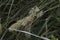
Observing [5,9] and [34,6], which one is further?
[5,9]

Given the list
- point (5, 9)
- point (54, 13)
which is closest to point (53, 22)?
point (54, 13)

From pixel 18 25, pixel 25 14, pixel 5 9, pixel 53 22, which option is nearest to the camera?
pixel 18 25

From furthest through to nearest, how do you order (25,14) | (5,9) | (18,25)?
(5,9) < (25,14) < (18,25)

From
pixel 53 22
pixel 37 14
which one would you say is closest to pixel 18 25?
pixel 37 14

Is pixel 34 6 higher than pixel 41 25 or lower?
higher

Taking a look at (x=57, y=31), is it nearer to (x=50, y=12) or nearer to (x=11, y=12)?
(x=50, y=12)

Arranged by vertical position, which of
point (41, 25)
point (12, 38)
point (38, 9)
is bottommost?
point (12, 38)

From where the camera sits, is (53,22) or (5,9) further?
(5,9)

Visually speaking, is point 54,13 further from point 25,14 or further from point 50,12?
point 25,14

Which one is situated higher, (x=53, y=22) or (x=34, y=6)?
(x=34, y=6)
